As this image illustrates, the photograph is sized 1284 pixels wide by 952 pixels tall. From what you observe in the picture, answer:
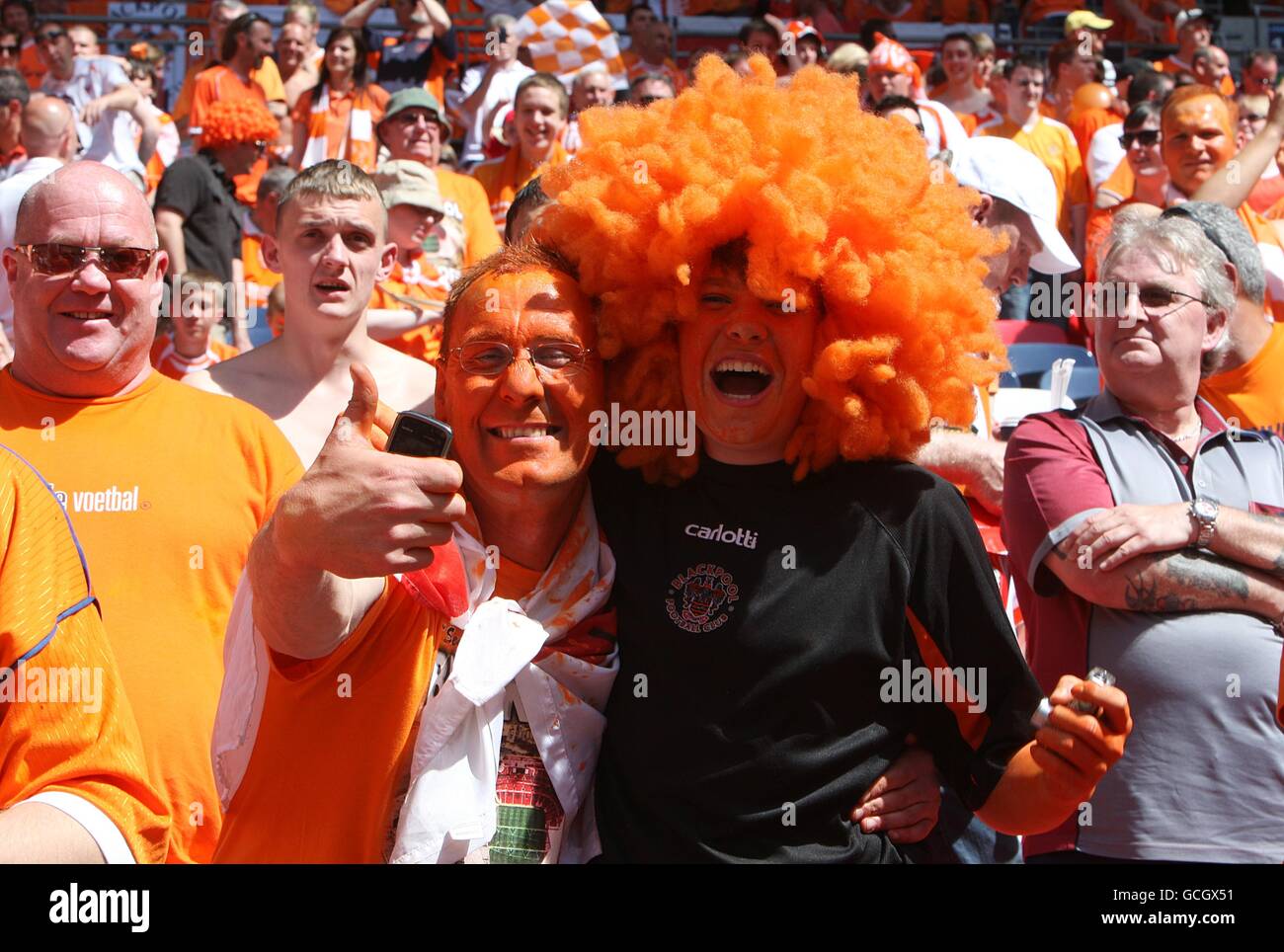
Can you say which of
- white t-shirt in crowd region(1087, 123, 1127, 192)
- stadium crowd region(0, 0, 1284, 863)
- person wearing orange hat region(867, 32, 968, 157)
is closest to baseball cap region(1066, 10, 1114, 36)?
person wearing orange hat region(867, 32, 968, 157)

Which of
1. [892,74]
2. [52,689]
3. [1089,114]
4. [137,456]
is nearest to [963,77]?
[1089,114]

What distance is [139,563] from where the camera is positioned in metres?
3.49

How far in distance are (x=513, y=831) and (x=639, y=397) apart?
0.93 metres

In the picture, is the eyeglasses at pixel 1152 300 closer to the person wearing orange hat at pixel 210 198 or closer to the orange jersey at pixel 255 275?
the person wearing orange hat at pixel 210 198

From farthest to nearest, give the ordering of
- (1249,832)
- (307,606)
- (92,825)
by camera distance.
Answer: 1. (1249,832)
2. (307,606)
3. (92,825)

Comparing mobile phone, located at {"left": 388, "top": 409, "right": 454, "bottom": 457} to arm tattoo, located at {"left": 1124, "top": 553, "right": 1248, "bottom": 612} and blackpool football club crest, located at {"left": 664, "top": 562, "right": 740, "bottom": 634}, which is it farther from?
arm tattoo, located at {"left": 1124, "top": 553, "right": 1248, "bottom": 612}

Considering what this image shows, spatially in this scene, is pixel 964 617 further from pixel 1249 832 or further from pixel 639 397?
pixel 1249 832

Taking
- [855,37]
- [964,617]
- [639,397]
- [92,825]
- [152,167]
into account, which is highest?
[855,37]

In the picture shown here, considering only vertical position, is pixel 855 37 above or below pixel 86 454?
above

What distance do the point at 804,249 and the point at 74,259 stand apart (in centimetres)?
211

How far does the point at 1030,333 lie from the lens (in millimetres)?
6695

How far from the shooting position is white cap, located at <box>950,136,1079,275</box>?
5.12 meters

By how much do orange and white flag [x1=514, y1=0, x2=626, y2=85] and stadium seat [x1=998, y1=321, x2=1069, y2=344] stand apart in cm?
465

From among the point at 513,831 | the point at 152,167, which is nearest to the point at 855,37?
the point at 152,167
